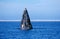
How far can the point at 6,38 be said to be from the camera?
40.3 feet

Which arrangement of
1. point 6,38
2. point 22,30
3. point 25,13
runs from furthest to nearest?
point 22,30, point 25,13, point 6,38

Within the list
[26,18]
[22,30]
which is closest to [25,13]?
[26,18]

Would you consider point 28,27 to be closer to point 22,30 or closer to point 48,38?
point 22,30

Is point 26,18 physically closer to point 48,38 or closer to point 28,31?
point 28,31

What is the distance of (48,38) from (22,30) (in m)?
5.42

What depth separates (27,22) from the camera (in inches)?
664

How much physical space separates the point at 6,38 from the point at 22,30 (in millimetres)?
5840

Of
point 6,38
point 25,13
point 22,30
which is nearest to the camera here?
point 6,38

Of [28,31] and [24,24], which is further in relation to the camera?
[28,31]

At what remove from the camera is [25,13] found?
16375mm

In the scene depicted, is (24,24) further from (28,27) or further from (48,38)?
(48,38)

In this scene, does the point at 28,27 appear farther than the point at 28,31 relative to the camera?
No

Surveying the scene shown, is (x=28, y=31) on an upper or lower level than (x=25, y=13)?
lower

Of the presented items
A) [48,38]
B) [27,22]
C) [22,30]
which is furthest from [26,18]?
[48,38]
